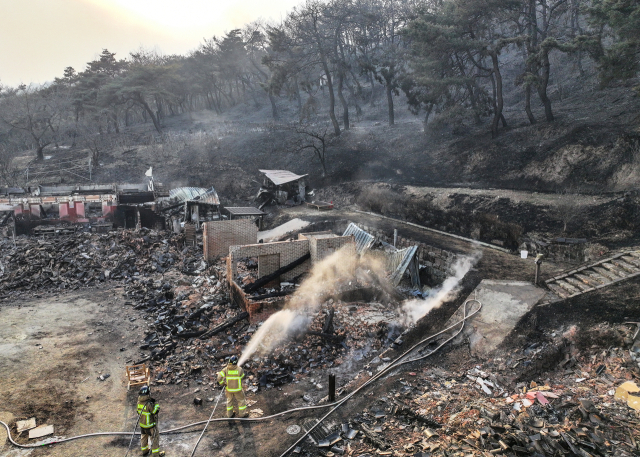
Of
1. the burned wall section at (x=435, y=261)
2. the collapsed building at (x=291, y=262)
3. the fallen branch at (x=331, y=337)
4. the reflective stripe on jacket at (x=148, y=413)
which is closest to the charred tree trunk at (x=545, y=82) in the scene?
the burned wall section at (x=435, y=261)

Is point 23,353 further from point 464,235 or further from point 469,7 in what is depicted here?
point 469,7

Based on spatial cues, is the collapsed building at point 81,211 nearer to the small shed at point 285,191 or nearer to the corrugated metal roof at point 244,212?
the corrugated metal roof at point 244,212

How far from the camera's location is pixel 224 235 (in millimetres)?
17891

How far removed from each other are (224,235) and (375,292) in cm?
817

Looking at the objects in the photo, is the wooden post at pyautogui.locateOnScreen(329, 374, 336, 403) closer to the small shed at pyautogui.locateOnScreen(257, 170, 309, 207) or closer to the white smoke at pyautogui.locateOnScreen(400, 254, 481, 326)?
the white smoke at pyautogui.locateOnScreen(400, 254, 481, 326)

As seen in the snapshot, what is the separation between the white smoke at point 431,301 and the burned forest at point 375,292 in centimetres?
7

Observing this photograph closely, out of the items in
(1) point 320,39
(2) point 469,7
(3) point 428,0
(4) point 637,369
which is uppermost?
(3) point 428,0

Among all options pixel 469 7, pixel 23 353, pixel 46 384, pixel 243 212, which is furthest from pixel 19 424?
pixel 469 7

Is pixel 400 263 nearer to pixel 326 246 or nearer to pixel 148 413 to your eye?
pixel 326 246

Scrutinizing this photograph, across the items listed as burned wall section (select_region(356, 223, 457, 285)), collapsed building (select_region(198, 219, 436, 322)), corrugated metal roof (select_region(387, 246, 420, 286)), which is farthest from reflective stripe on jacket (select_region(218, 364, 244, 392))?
burned wall section (select_region(356, 223, 457, 285))

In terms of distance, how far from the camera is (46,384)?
889 centimetres

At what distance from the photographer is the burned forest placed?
677 cm

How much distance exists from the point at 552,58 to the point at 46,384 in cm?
4364

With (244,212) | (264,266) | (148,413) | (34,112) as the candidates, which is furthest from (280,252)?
(34,112)
